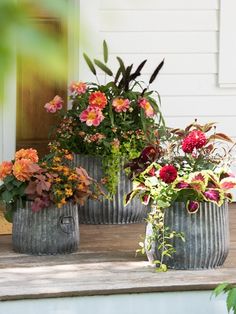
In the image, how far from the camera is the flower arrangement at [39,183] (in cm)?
432

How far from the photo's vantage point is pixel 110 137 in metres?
5.28

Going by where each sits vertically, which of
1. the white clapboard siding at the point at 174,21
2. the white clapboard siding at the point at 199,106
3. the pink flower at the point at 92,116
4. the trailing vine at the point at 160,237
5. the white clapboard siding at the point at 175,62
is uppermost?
the white clapboard siding at the point at 174,21

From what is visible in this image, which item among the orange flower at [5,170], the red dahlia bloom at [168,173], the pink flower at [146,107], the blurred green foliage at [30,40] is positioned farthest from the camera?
the pink flower at [146,107]

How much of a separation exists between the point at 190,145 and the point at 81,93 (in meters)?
1.59

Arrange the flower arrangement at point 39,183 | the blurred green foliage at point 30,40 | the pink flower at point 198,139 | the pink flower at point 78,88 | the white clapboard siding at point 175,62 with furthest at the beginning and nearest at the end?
the white clapboard siding at point 175,62, the pink flower at point 78,88, the flower arrangement at point 39,183, the pink flower at point 198,139, the blurred green foliage at point 30,40

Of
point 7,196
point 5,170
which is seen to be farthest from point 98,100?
point 7,196

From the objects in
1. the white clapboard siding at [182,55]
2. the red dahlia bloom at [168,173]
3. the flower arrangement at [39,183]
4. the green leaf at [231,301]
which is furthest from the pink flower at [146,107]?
the green leaf at [231,301]

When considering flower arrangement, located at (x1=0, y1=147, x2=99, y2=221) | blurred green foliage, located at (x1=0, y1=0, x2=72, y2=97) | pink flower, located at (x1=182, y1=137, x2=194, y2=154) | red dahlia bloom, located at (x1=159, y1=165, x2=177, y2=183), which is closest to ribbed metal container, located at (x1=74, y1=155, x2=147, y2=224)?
flower arrangement, located at (x1=0, y1=147, x2=99, y2=221)

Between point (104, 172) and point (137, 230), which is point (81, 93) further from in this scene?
point (137, 230)

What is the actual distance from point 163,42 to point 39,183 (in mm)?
2162

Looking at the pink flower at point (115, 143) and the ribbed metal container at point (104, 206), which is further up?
the pink flower at point (115, 143)

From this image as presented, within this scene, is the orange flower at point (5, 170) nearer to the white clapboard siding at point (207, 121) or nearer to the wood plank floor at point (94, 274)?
the wood plank floor at point (94, 274)

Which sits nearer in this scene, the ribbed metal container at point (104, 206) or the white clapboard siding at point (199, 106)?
the ribbed metal container at point (104, 206)

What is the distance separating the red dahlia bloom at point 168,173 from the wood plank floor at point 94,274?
43cm
